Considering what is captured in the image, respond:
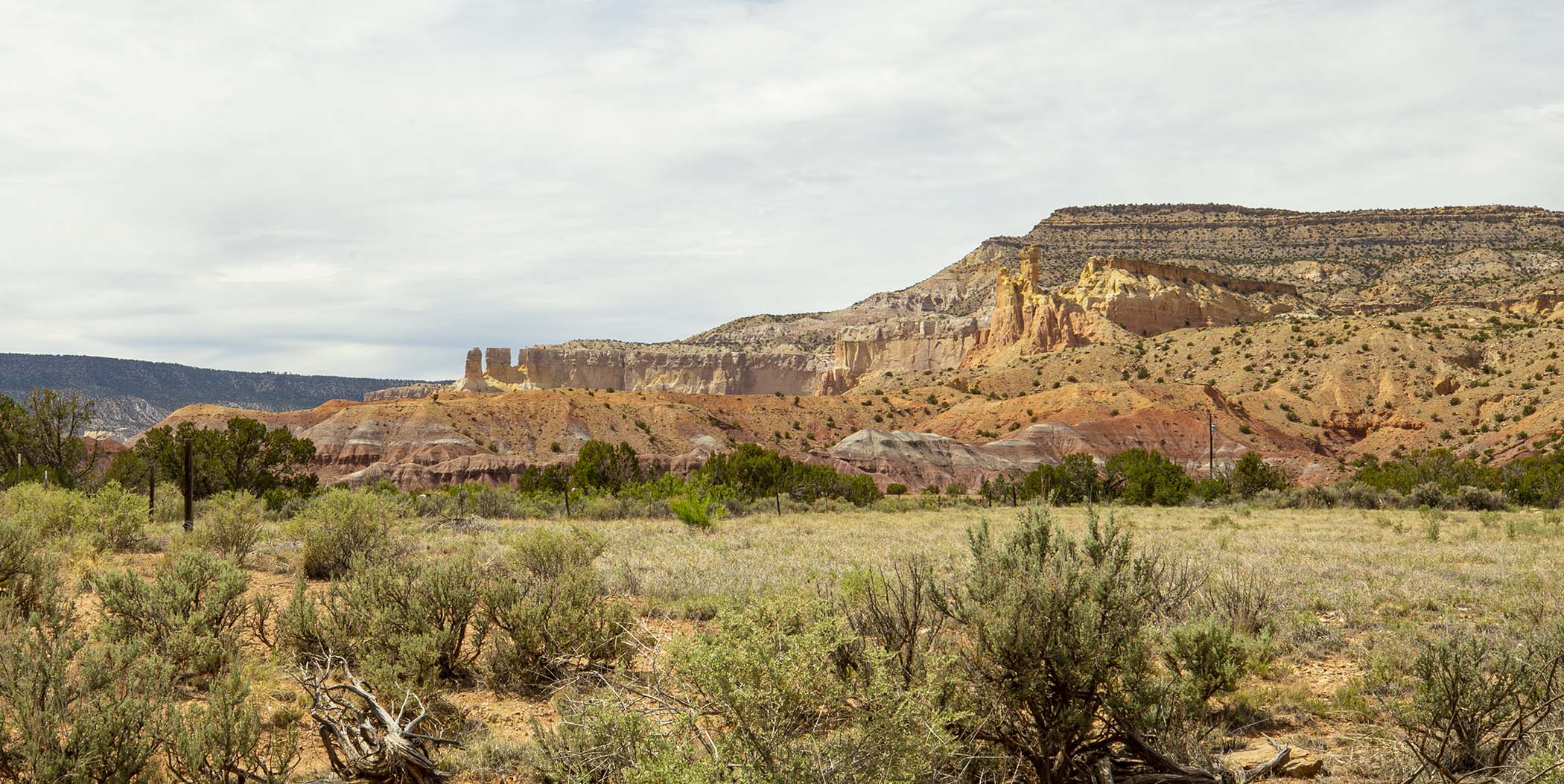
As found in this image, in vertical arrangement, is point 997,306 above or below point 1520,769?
above

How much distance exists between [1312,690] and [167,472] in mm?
33428

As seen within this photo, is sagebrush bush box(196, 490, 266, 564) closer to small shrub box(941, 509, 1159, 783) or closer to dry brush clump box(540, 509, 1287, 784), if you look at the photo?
dry brush clump box(540, 509, 1287, 784)

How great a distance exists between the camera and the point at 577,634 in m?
7.11

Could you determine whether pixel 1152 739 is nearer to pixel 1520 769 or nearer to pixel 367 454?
pixel 1520 769

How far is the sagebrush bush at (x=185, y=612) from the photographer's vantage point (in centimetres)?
659

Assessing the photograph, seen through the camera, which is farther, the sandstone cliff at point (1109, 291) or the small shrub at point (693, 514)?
the sandstone cliff at point (1109, 291)

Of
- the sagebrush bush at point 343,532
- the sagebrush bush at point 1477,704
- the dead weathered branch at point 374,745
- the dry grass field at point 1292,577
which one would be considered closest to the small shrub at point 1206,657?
the dry grass field at point 1292,577

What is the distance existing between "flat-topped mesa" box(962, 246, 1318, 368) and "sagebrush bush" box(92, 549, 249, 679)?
3349 inches

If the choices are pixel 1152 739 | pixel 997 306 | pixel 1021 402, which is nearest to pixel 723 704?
pixel 1152 739

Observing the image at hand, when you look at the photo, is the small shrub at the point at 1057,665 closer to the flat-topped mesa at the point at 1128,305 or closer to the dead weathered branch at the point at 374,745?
the dead weathered branch at the point at 374,745

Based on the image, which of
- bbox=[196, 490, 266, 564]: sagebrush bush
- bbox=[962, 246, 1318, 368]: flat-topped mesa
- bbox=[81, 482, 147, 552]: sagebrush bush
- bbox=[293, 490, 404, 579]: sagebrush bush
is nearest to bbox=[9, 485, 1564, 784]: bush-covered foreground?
bbox=[293, 490, 404, 579]: sagebrush bush

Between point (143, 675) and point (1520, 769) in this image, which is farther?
point (143, 675)

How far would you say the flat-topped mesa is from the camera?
8731cm

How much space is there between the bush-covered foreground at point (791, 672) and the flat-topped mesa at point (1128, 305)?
81401mm
